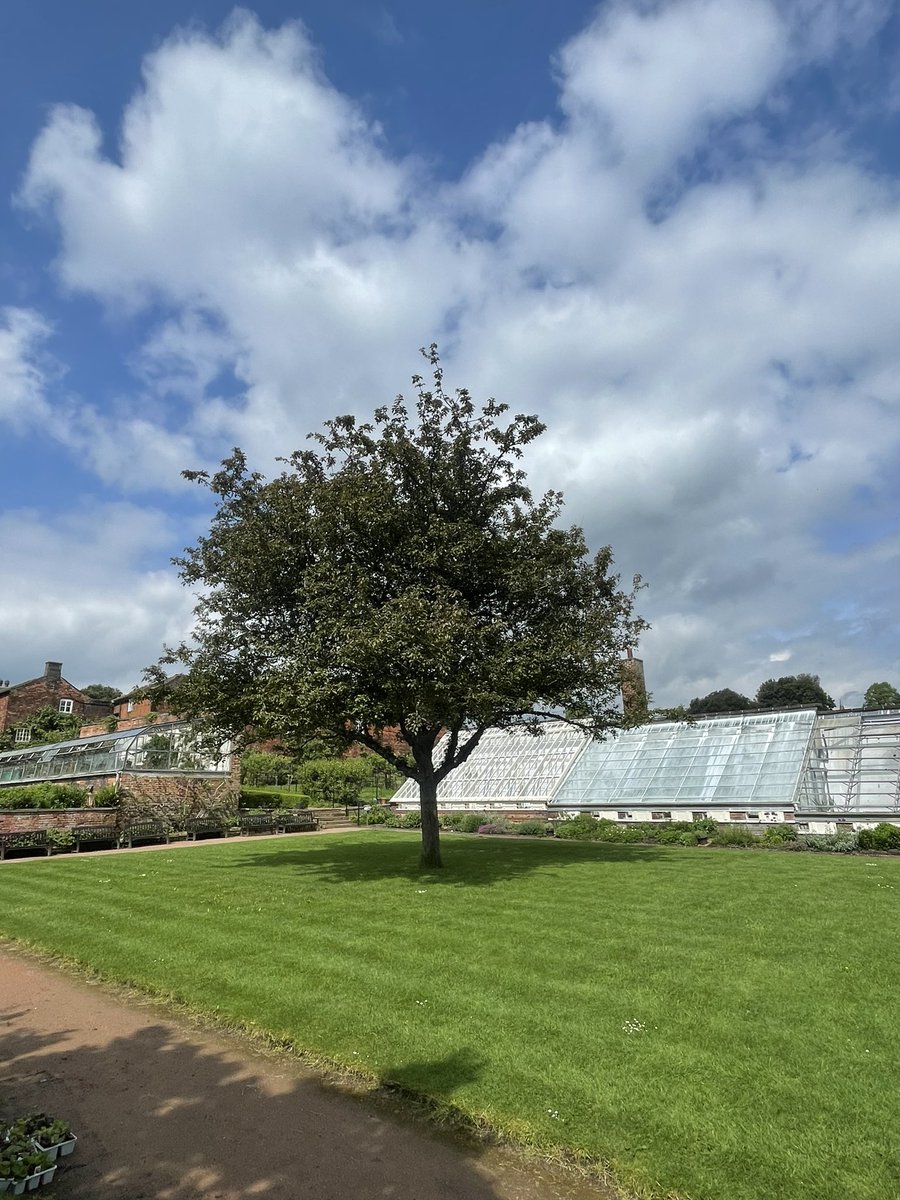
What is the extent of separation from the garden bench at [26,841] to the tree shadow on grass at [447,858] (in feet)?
20.9

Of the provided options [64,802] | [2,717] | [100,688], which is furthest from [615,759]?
[100,688]

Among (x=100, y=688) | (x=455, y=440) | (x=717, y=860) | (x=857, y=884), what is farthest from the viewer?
(x=100, y=688)

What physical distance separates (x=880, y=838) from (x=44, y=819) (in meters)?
27.1

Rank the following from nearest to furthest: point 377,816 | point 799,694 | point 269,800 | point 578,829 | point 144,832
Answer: point 144,832 → point 578,829 → point 377,816 → point 269,800 → point 799,694

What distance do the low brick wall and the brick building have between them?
42455mm

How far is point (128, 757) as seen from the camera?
30781 millimetres

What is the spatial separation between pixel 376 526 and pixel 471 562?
2.37 meters

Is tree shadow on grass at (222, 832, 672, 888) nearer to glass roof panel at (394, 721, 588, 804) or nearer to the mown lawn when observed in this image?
the mown lawn

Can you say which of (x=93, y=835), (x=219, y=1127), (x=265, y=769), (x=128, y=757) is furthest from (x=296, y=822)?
(x=219, y=1127)

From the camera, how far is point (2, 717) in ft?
209

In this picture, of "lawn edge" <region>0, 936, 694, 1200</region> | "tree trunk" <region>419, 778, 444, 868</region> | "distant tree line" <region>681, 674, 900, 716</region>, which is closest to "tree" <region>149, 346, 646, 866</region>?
"tree trunk" <region>419, 778, 444, 868</region>

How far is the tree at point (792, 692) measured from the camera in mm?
88250

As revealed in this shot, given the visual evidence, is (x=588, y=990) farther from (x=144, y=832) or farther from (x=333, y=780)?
(x=333, y=780)

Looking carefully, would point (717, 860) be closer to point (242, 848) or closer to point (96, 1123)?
point (242, 848)
